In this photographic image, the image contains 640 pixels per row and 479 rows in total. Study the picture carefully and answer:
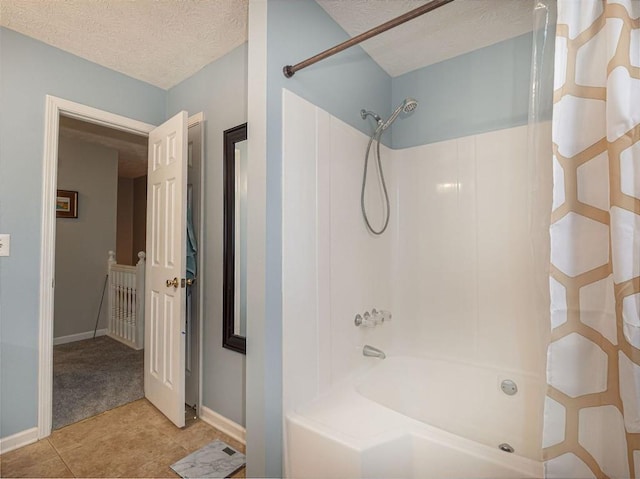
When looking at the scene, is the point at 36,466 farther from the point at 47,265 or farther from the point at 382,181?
the point at 382,181

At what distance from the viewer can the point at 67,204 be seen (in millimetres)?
3680

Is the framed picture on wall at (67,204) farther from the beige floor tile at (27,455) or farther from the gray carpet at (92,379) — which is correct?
the beige floor tile at (27,455)

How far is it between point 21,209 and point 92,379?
1.56 metres

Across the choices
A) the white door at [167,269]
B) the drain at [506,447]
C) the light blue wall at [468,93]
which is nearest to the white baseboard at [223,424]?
the white door at [167,269]

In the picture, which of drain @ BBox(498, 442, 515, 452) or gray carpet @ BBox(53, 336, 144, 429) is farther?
gray carpet @ BBox(53, 336, 144, 429)

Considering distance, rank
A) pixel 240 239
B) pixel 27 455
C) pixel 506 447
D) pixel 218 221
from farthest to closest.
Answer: pixel 218 221 < pixel 240 239 < pixel 27 455 < pixel 506 447

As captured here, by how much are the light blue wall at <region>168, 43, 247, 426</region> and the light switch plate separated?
1048 mm

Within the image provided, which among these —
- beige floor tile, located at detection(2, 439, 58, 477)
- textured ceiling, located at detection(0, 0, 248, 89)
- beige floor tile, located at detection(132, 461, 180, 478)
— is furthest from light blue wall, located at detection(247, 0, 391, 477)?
beige floor tile, located at detection(2, 439, 58, 477)

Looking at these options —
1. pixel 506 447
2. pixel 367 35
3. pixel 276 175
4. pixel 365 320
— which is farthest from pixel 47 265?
pixel 506 447

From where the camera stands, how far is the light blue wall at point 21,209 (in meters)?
1.75

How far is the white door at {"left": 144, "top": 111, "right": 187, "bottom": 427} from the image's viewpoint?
196 cm

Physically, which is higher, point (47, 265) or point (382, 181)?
point (382, 181)

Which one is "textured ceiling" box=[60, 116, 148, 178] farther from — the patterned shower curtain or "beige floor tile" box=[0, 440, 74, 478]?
the patterned shower curtain

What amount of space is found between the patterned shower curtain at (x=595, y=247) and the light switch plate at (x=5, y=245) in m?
2.61
